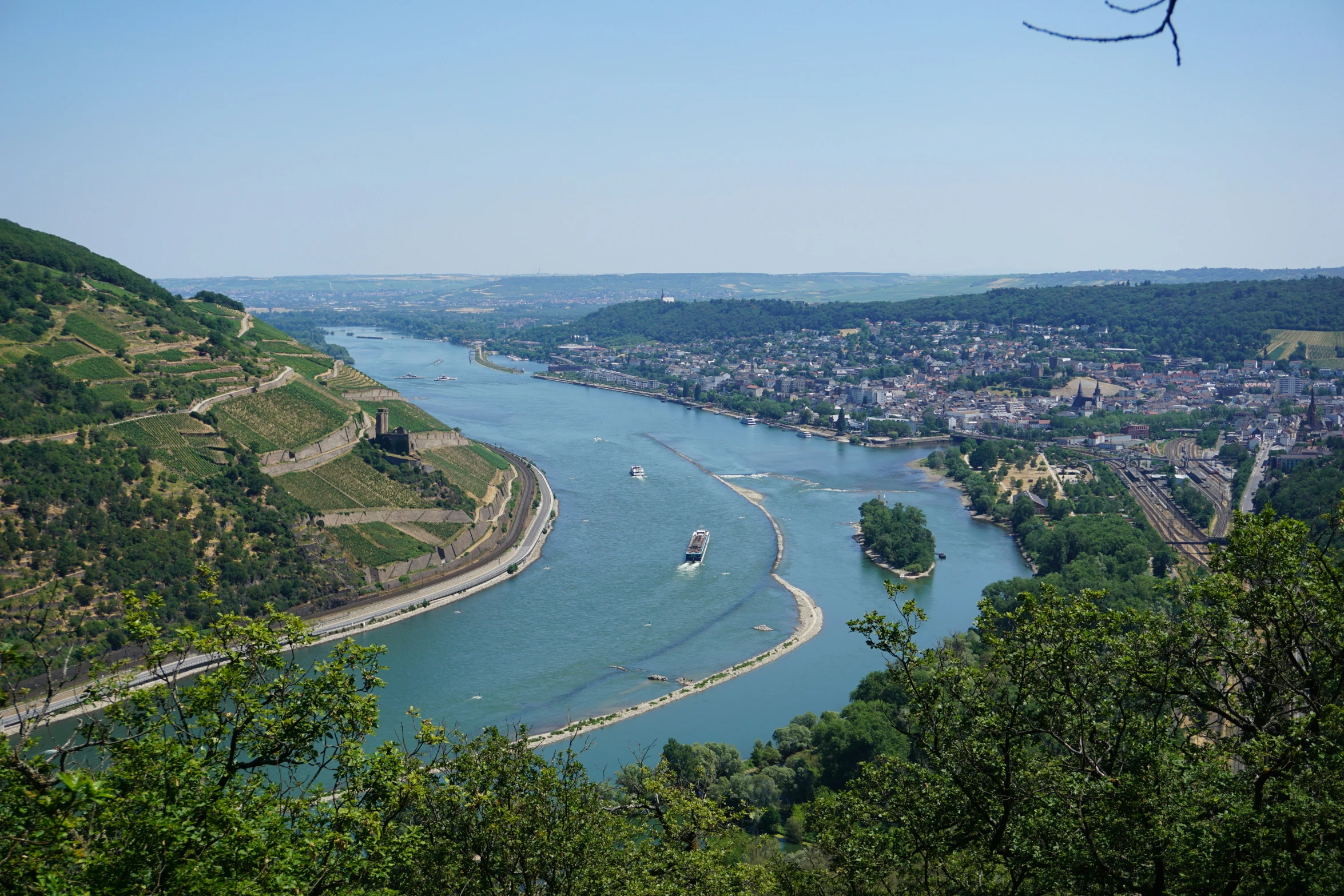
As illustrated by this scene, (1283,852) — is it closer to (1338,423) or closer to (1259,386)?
(1338,423)

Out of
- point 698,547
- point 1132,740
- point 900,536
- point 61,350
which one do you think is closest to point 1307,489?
point 900,536

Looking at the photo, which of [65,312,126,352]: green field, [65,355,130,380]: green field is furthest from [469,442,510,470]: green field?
[65,312,126,352]: green field

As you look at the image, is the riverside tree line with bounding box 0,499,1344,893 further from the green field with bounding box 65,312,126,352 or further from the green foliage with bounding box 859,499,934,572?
the green field with bounding box 65,312,126,352

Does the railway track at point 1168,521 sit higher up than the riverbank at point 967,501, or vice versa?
the railway track at point 1168,521

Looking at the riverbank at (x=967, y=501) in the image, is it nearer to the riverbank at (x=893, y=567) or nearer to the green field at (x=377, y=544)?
the riverbank at (x=893, y=567)

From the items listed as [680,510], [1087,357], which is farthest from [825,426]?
[1087,357]

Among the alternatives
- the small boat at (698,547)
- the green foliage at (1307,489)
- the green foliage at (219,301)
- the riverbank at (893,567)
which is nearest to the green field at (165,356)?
the green foliage at (219,301)
